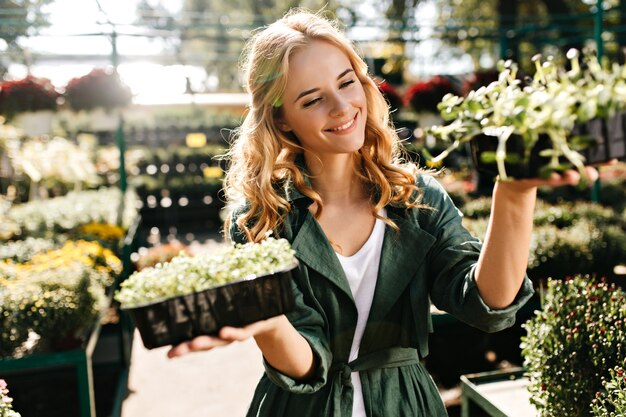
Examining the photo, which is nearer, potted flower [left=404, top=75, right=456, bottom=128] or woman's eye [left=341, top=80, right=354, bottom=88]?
woman's eye [left=341, top=80, right=354, bottom=88]

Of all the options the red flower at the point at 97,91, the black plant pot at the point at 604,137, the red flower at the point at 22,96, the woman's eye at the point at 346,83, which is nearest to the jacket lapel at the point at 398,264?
the woman's eye at the point at 346,83

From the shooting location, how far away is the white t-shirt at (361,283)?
64.3 inches

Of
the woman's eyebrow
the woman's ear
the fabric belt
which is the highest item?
the woman's eyebrow

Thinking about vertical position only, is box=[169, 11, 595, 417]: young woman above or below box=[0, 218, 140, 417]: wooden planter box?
above

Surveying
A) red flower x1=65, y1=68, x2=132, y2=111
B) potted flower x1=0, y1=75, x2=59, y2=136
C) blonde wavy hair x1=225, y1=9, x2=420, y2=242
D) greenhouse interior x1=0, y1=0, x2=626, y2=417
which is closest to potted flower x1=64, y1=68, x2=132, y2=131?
red flower x1=65, y1=68, x2=132, y2=111

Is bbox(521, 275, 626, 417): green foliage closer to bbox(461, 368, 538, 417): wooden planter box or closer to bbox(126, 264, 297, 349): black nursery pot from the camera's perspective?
bbox(461, 368, 538, 417): wooden planter box

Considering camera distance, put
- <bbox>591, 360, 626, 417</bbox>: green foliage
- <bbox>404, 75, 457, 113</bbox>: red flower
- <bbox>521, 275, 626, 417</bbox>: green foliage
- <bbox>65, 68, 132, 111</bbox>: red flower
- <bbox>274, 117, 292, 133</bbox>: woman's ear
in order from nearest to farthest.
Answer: <bbox>591, 360, 626, 417</bbox>: green foliage, <bbox>274, 117, 292, 133</bbox>: woman's ear, <bbox>521, 275, 626, 417</bbox>: green foliage, <bbox>65, 68, 132, 111</bbox>: red flower, <bbox>404, 75, 457, 113</bbox>: red flower

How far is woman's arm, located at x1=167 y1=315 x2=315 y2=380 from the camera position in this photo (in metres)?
1.12

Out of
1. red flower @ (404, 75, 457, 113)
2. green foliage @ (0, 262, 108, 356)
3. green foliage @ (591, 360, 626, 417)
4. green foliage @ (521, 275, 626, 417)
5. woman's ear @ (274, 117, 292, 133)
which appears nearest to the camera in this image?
green foliage @ (591, 360, 626, 417)

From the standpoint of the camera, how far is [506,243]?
1.25 meters

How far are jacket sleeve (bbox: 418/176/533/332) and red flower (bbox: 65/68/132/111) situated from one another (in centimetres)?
534

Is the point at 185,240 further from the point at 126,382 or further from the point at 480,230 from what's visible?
the point at 480,230

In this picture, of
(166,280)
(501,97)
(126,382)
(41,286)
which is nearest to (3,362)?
(41,286)

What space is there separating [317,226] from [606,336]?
0.96 meters
